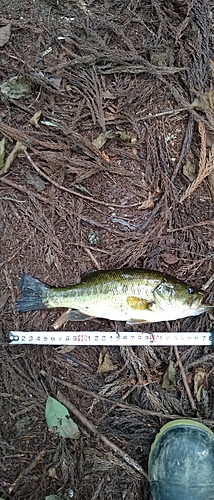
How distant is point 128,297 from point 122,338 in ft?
1.43

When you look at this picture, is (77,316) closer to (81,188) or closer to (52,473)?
(81,188)

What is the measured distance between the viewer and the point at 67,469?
3885 mm

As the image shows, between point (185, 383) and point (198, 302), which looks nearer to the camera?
point (198, 302)

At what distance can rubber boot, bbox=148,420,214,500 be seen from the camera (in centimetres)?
380

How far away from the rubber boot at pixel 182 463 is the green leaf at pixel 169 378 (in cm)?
29

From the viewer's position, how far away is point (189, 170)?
4168 mm

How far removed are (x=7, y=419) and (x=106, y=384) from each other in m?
0.89

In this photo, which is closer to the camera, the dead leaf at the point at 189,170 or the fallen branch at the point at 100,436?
the fallen branch at the point at 100,436

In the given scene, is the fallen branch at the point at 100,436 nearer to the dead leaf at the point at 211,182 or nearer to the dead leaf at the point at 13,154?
the dead leaf at the point at 13,154

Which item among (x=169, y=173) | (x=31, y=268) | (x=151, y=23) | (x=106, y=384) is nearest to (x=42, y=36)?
(x=151, y=23)

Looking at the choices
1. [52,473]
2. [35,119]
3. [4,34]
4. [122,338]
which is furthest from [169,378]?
[4,34]

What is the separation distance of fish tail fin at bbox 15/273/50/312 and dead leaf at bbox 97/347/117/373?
0.65 meters

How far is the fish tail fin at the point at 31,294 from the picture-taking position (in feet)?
12.8

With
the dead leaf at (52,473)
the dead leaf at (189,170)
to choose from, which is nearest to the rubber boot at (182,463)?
the dead leaf at (52,473)
